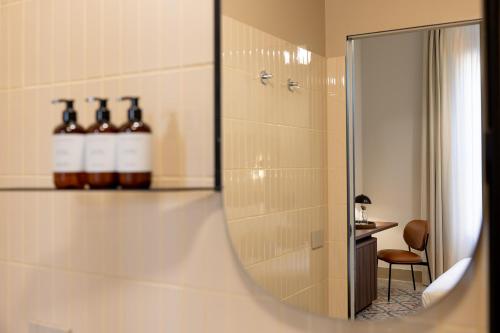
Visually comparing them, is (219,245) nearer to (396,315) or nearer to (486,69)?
(396,315)

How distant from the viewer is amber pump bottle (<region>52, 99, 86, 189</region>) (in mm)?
1038

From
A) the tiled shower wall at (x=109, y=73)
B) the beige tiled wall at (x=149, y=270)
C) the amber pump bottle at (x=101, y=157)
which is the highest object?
the tiled shower wall at (x=109, y=73)

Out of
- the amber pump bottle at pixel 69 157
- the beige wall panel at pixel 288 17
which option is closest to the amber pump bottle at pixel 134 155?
the amber pump bottle at pixel 69 157

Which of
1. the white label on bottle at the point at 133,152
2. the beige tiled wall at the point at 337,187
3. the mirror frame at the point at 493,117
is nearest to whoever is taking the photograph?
the mirror frame at the point at 493,117

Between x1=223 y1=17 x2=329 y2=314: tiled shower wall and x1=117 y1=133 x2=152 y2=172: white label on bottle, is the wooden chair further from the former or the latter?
x1=117 y1=133 x2=152 y2=172: white label on bottle

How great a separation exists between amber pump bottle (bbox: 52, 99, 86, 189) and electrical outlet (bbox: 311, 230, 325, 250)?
492 millimetres

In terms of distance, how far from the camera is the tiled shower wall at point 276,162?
2.99 feet

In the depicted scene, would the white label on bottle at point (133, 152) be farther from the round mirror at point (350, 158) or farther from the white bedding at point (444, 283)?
the white bedding at point (444, 283)

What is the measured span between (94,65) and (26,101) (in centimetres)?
28

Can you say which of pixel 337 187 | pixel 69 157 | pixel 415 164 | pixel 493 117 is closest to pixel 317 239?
pixel 337 187

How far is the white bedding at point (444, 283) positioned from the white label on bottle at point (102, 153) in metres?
0.63

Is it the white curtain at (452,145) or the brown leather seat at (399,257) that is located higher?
the white curtain at (452,145)

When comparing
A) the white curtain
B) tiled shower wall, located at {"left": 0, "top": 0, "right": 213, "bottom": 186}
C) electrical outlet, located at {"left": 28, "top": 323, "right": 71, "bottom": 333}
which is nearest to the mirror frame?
the white curtain

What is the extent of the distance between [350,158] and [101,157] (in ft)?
1.63
